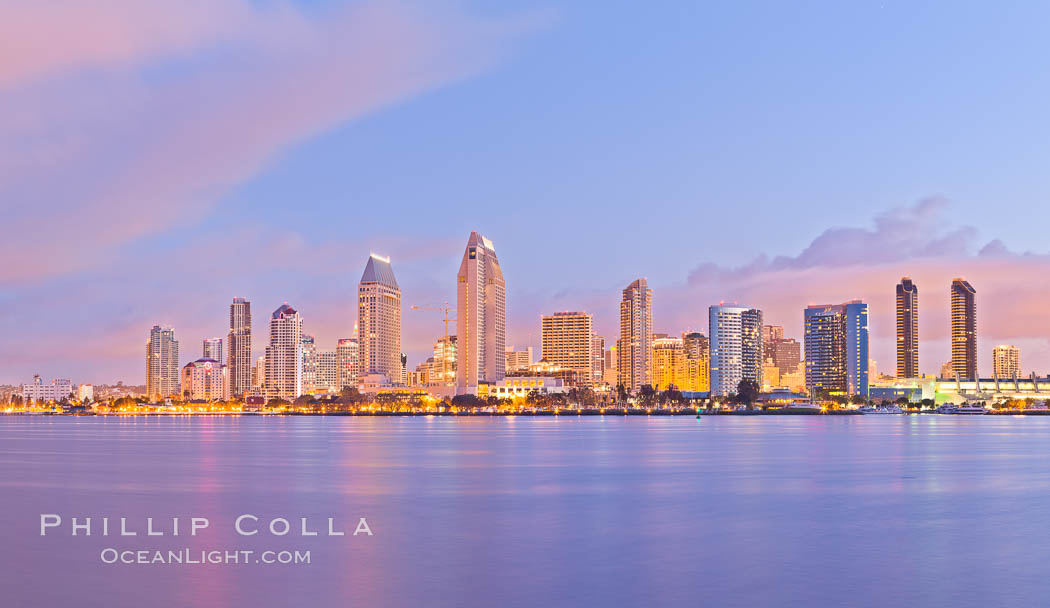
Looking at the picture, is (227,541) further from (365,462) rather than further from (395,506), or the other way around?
(365,462)

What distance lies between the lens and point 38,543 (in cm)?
3203

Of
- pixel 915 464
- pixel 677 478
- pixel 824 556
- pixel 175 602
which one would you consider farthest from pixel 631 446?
Result: pixel 175 602

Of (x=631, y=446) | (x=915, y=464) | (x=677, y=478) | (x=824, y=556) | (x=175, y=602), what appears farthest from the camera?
(x=631, y=446)

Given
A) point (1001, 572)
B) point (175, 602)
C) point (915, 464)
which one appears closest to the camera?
point (175, 602)

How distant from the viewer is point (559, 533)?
115ft

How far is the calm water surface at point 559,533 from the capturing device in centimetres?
2481

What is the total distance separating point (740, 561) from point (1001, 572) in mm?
7178

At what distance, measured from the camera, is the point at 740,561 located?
29.6m

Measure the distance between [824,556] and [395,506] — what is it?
1941cm

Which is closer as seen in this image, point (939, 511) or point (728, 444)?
point (939, 511)

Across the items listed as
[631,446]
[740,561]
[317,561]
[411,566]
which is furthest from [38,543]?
[631,446]

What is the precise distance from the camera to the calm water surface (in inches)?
977

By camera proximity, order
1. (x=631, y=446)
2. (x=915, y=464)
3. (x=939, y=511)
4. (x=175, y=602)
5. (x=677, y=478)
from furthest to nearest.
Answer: (x=631, y=446), (x=915, y=464), (x=677, y=478), (x=939, y=511), (x=175, y=602)

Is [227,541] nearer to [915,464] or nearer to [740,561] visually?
[740,561]
